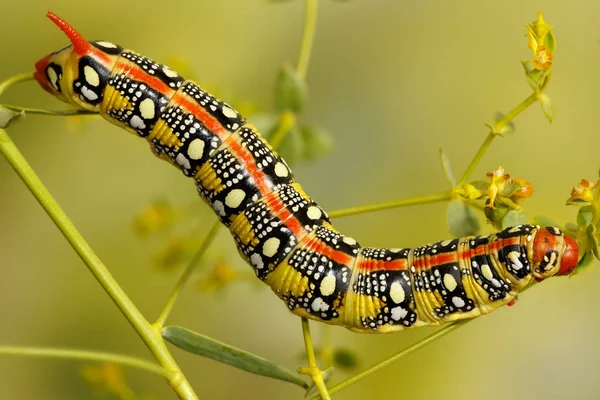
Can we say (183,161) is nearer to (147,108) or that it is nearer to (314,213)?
(147,108)

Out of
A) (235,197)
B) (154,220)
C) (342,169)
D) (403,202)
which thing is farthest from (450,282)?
(342,169)

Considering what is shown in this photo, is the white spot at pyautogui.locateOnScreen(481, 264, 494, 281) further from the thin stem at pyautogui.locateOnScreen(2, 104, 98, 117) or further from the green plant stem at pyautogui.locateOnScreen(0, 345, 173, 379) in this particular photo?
the thin stem at pyautogui.locateOnScreen(2, 104, 98, 117)

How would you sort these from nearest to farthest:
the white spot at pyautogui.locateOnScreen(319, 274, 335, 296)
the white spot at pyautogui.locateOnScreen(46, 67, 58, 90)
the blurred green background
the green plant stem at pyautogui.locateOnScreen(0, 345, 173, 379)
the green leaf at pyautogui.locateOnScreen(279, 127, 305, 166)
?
the green plant stem at pyautogui.locateOnScreen(0, 345, 173, 379) → the white spot at pyautogui.locateOnScreen(319, 274, 335, 296) → the white spot at pyautogui.locateOnScreen(46, 67, 58, 90) → the green leaf at pyautogui.locateOnScreen(279, 127, 305, 166) → the blurred green background

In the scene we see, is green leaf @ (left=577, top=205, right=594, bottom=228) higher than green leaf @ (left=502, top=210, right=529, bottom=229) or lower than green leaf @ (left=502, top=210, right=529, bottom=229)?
higher

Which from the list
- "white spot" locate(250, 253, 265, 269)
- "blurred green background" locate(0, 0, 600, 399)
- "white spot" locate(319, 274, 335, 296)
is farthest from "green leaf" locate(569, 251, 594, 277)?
"blurred green background" locate(0, 0, 600, 399)

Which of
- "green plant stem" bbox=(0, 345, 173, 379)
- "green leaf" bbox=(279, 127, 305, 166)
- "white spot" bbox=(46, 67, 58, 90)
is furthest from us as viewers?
"green leaf" bbox=(279, 127, 305, 166)

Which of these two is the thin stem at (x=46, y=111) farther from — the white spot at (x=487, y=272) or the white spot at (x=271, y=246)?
the white spot at (x=487, y=272)

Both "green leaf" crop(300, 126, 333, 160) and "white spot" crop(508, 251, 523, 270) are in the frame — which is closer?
"white spot" crop(508, 251, 523, 270)
